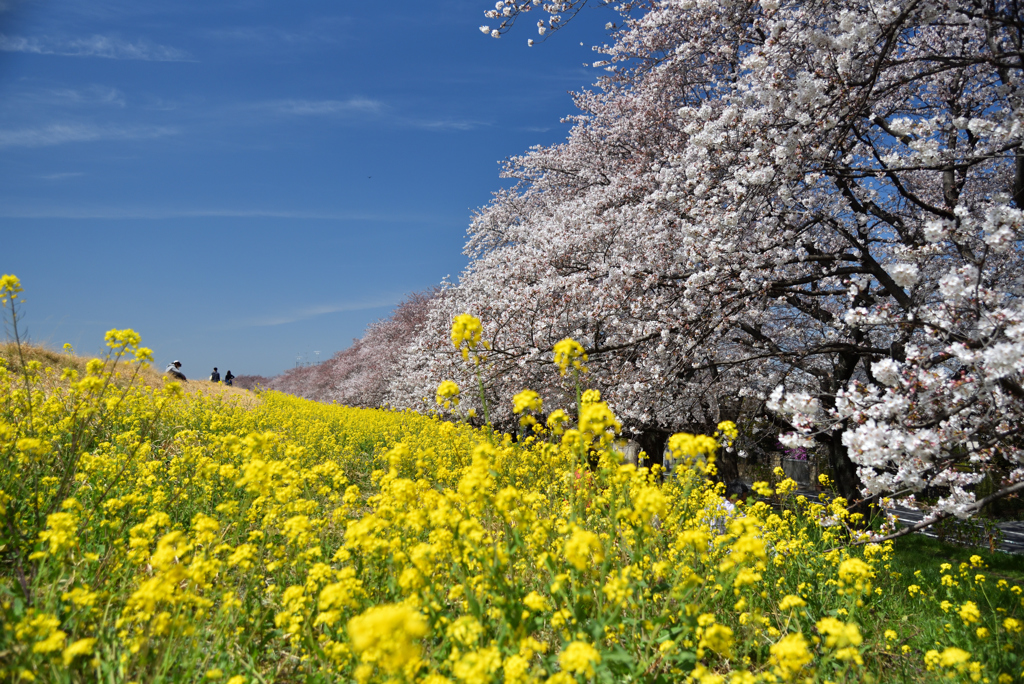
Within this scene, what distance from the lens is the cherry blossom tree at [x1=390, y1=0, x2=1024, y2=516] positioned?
4.21 meters

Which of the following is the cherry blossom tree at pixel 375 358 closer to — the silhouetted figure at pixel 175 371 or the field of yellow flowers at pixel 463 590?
the silhouetted figure at pixel 175 371

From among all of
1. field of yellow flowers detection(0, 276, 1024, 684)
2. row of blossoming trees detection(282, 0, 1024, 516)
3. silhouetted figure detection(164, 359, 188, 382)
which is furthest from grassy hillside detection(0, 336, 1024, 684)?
silhouetted figure detection(164, 359, 188, 382)

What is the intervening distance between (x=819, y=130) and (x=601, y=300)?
3.46 metres

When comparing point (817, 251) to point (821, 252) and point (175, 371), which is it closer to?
point (821, 252)

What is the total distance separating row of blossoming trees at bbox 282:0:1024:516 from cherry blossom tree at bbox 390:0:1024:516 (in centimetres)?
3

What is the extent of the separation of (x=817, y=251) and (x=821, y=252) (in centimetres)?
7

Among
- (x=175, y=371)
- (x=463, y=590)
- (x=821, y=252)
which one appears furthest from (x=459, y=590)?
(x=175, y=371)

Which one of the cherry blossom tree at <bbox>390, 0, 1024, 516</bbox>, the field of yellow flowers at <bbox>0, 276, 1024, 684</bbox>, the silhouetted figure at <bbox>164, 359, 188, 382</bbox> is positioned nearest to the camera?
the field of yellow flowers at <bbox>0, 276, 1024, 684</bbox>

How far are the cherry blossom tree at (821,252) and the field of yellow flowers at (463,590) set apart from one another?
3.78 feet

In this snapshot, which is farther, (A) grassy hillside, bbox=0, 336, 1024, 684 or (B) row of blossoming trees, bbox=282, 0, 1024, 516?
(B) row of blossoming trees, bbox=282, 0, 1024, 516

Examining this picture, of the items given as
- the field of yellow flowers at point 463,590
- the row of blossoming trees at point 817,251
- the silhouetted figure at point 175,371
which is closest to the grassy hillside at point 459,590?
the field of yellow flowers at point 463,590

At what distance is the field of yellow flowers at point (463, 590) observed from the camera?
7.61 ft

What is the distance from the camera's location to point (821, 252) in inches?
328

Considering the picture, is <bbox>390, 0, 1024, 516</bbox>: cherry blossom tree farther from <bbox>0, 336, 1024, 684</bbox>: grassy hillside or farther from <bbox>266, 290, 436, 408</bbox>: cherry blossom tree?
<bbox>266, 290, 436, 408</bbox>: cherry blossom tree
